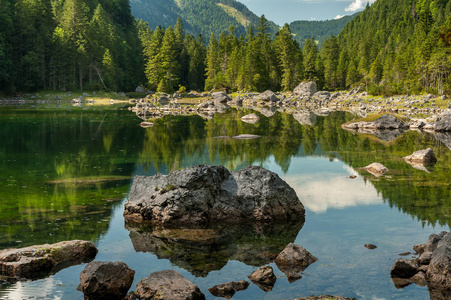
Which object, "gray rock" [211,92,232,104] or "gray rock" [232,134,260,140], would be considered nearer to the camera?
"gray rock" [232,134,260,140]

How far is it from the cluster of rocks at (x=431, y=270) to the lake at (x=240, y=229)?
28cm

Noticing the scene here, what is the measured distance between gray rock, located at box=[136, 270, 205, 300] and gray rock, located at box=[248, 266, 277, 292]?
140 centimetres

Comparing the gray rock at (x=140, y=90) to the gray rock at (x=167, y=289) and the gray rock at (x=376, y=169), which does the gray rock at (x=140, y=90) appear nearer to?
the gray rock at (x=376, y=169)

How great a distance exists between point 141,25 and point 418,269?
161 m

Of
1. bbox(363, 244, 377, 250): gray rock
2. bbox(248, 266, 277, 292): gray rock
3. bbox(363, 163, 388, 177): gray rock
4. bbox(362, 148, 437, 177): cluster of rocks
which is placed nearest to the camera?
bbox(248, 266, 277, 292): gray rock

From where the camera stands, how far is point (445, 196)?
50.9ft

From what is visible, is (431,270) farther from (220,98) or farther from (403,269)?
(220,98)

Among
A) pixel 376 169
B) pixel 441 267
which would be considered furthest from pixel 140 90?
pixel 441 267

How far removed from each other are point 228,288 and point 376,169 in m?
14.0

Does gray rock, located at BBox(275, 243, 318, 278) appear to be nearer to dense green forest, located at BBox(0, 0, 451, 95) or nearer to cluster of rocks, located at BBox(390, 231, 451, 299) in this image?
cluster of rocks, located at BBox(390, 231, 451, 299)

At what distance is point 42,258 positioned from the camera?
368 inches

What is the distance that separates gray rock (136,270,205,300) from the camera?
7.63 meters

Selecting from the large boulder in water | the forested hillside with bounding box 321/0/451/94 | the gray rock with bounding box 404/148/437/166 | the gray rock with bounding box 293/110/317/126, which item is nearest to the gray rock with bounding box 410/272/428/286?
the large boulder in water

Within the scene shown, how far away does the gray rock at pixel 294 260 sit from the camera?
375 inches
